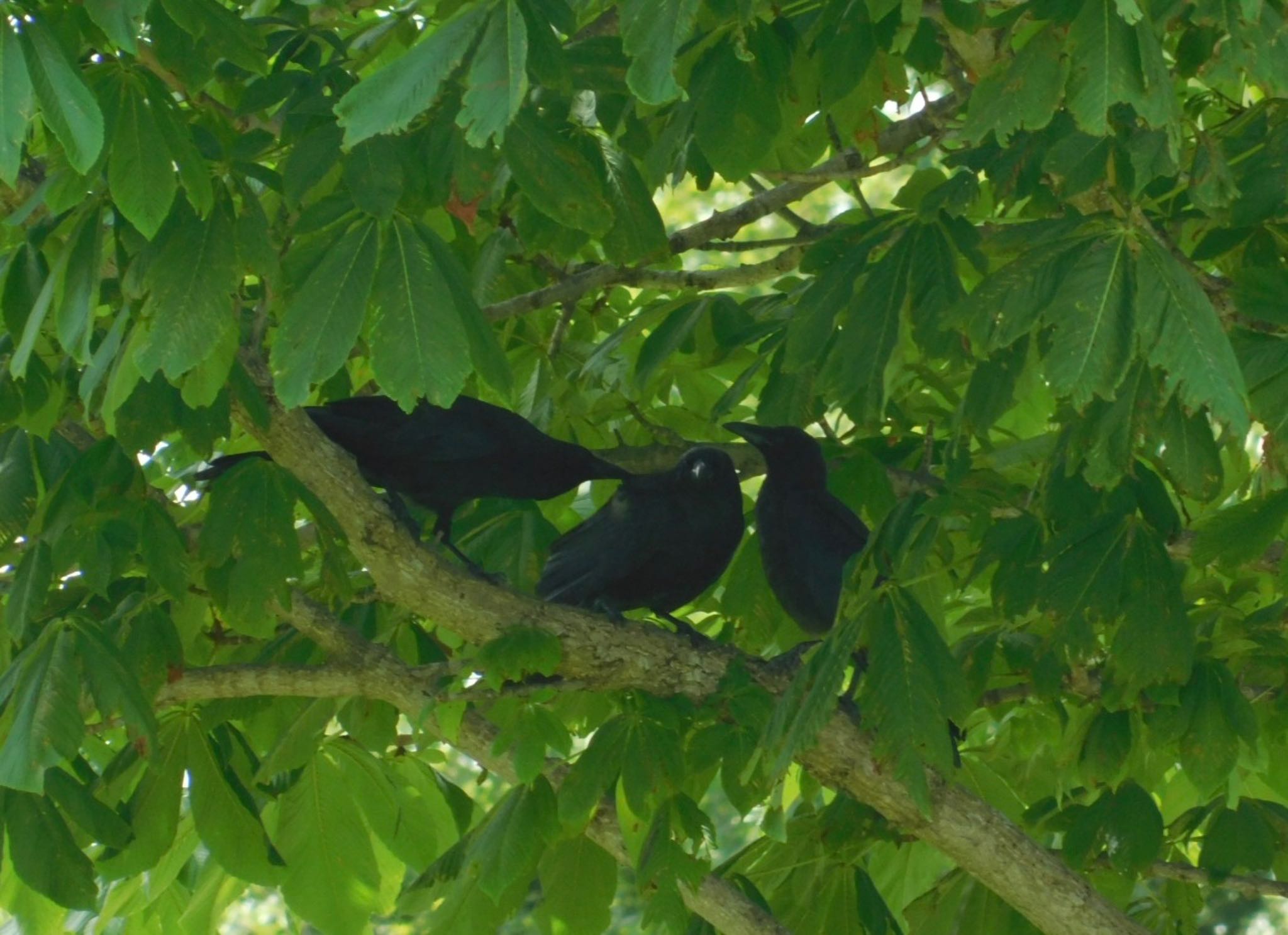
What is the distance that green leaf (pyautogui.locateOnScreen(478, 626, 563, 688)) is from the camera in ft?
10.0

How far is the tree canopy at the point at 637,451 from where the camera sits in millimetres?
2377

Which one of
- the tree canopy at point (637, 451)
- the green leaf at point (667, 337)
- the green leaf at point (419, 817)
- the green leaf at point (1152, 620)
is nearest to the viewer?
the tree canopy at point (637, 451)

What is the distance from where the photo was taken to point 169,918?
13.1ft

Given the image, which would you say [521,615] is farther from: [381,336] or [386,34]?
[386,34]

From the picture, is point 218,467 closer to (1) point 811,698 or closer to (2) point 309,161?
(2) point 309,161

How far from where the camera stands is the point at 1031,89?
2.46m

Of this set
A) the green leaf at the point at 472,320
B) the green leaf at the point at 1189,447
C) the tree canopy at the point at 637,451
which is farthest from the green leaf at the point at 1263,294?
the green leaf at the point at 472,320

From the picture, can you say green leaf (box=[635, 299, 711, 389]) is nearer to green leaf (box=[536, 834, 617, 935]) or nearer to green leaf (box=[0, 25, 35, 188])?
green leaf (box=[536, 834, 617, 935])

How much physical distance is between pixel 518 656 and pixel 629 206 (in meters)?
0.89

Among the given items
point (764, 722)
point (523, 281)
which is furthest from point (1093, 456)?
point (523, 281)

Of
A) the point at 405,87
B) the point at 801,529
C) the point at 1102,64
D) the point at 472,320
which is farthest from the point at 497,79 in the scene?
the point at 801,529

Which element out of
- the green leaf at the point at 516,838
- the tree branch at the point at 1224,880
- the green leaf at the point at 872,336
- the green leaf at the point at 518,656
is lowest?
the tree branch at the point at 1224,880

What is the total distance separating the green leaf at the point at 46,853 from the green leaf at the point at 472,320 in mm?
1347

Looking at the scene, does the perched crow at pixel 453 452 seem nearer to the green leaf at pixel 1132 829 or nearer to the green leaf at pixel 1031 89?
the green leaf at pixel 1132 829
